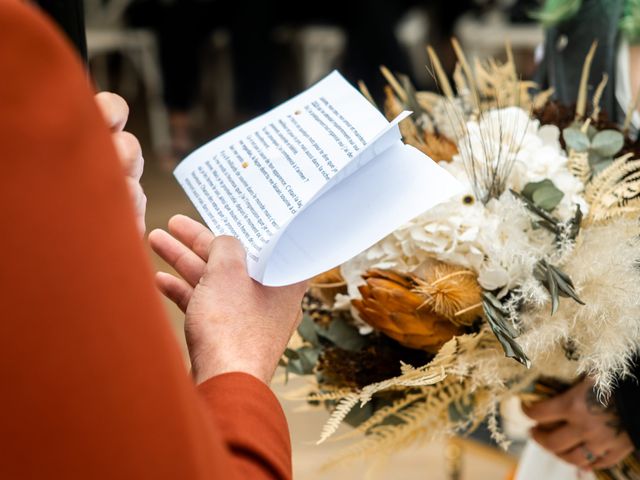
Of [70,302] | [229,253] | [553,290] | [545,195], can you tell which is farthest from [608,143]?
[70,302]

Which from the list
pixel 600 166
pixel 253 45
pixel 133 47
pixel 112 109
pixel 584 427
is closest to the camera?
pixel 112 109

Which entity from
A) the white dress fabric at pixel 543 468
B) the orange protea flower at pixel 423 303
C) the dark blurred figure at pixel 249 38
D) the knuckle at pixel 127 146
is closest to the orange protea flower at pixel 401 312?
the orange protea flower at pixel 423 303

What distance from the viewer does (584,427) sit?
3.83 feet

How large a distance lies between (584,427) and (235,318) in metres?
0.65

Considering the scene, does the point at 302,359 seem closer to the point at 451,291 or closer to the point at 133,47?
the point at 451,291

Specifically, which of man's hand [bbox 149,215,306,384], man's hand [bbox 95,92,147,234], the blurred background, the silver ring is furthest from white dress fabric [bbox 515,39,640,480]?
the blurred background

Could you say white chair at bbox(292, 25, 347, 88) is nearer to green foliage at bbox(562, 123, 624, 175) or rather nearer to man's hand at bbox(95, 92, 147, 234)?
green foliage at bbox(562, 123, 624, 175)

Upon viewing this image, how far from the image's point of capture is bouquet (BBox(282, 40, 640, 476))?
0.91 meters

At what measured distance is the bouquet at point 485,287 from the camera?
2.98ft

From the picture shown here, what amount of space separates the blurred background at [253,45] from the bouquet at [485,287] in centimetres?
335

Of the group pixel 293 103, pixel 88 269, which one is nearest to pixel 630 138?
pixel 293 103

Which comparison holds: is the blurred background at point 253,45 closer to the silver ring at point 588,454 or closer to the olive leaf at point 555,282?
the silver ring at point 588,454

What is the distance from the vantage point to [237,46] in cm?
520

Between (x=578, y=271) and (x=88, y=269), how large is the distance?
0.63 meters
